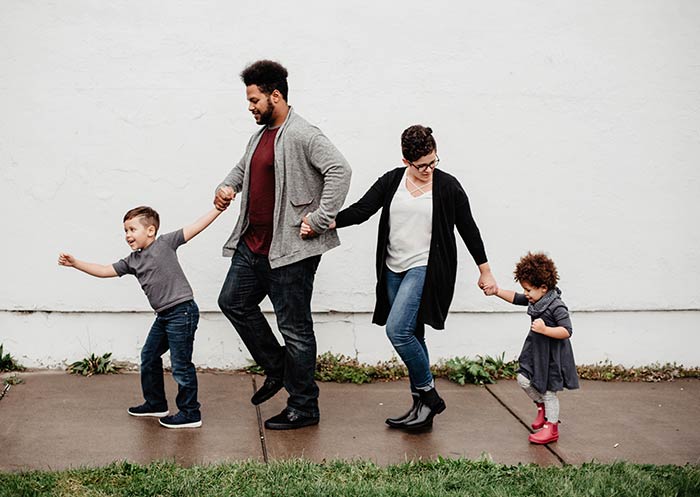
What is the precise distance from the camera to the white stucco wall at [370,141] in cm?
634

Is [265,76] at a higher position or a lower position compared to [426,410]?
higher

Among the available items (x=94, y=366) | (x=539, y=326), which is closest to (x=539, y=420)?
(x=539, y=326)

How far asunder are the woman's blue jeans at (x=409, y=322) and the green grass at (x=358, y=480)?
26.7 inches

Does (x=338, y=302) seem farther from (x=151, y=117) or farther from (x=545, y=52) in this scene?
(x=545, y=52)

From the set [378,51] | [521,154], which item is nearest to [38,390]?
[378,51]

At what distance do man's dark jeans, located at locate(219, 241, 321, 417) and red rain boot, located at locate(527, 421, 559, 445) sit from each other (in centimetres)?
126

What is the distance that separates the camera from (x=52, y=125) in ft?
20.8

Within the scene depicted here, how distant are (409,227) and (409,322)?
0.54m

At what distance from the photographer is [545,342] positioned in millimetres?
5316

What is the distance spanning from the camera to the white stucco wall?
20.8ft

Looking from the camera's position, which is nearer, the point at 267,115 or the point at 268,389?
the point at 267,115

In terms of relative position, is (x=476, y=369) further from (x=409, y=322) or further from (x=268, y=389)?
(x=268, y=389)

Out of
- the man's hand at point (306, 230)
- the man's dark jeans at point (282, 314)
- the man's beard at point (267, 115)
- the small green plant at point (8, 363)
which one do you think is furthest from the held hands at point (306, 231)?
the small green plant at point (8, 363)

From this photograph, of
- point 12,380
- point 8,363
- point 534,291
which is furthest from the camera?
point 8,363
